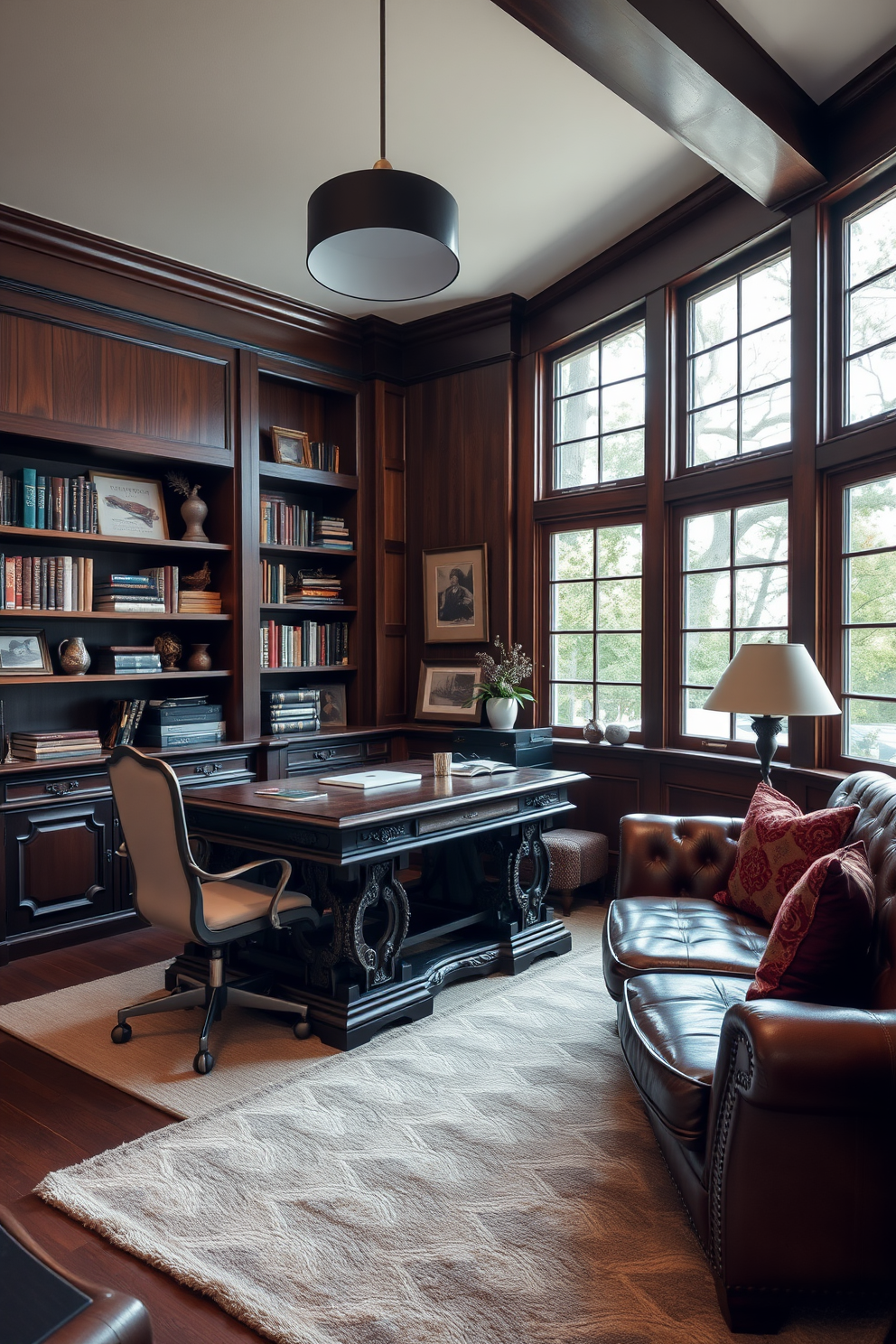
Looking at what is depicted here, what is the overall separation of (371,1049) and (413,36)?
135 inches

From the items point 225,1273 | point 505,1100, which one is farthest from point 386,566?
point 225,1273

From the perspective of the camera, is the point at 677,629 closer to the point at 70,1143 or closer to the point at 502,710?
the point at 502,710

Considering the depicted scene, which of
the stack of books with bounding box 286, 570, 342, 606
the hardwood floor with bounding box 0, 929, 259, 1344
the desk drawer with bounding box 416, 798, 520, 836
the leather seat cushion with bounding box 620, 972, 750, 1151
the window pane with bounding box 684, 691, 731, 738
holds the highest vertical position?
the stack of books with bounding box 286, 570, 342, 606

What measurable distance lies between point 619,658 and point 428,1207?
10.6 feet

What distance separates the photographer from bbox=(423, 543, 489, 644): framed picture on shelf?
5.49m

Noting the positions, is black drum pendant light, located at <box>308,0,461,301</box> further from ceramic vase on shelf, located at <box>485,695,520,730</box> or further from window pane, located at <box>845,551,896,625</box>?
ceramic vase on shelf, located at <box>485,695,520,730</box>

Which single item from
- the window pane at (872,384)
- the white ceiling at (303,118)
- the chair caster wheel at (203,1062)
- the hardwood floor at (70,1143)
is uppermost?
the white ceiling at (303,118)

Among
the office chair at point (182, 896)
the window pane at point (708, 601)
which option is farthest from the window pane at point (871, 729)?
the office chair at point (182, 896)

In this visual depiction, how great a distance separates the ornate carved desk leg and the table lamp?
4.36 ft

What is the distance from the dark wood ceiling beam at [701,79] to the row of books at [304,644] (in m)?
3.30

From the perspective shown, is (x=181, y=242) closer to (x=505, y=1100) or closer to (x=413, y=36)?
(x=413, y=36)

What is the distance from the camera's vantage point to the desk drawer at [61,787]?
4004 millimetres

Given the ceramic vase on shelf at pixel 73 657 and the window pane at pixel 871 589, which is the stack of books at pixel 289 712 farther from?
the window pane at pixel 871 589

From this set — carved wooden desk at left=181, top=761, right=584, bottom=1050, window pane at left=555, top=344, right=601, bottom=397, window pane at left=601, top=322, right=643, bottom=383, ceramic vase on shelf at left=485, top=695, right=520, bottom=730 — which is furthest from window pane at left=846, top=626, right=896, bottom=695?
window pane at left=555, top=344, right=601, bottom=397
